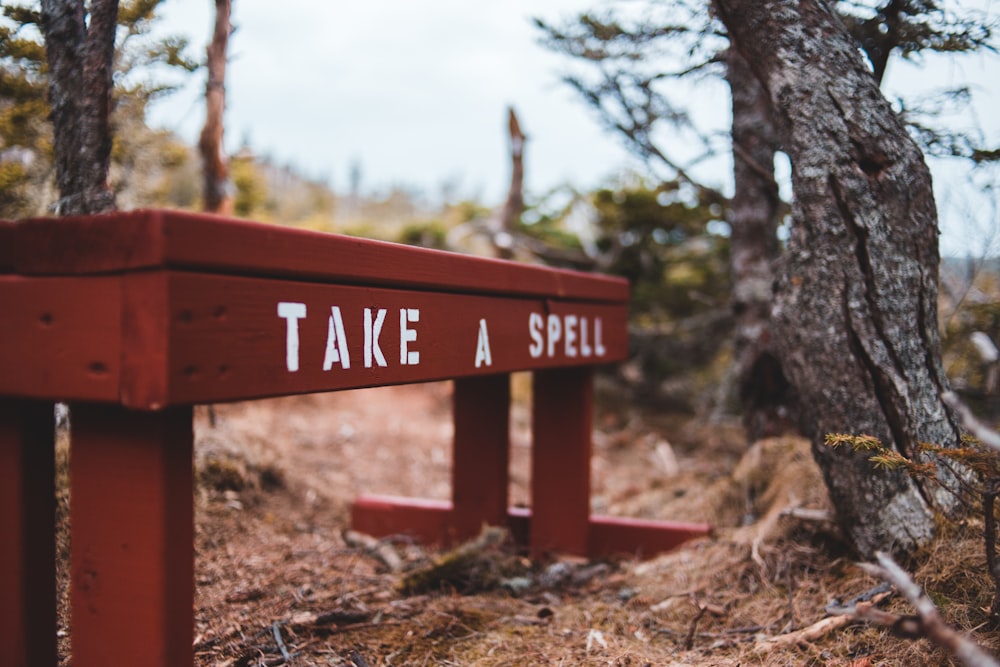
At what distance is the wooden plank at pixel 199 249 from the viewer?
4.06ft

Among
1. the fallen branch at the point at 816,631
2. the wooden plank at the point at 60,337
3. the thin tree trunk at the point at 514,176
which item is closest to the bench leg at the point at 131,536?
the wooden plank at the point at 60,337

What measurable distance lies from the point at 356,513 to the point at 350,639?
1385 mm

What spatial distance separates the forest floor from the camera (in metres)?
2.10

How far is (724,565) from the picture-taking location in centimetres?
285

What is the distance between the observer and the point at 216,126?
16.0 ft

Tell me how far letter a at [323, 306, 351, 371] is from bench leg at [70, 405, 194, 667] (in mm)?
312

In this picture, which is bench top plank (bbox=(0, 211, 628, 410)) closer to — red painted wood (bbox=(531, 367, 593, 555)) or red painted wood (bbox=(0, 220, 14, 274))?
red painted wood (bbox=(0, 220, 14, 274))

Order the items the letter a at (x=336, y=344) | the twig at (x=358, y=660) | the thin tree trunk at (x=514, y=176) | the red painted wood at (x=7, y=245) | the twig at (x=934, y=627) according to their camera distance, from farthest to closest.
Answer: the thin tree trunk at (x=514, y=176) < the twig at (x=358, y=660) < the letter a at (x=336, y=344) < the red painted wood at (x=7, y=245) < the twig at (x=934, y=627)

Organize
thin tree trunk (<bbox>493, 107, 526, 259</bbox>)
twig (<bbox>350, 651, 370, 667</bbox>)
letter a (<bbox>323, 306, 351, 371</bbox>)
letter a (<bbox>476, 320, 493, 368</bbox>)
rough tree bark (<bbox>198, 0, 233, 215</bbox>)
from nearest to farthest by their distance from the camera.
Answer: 1. letter a (<bbox>323, 306, 351, 371</bbox>)
2. twig (<bbox>350, 651, 370, 667</bbox>)
3. letter a (<bbox>476, 320, 493, 368</bbox>)
4. rough tree bark (<bbox>198, 0, 233, 215</bbox>)
5. thin tree trunk (<bbox>493, 107, 526, 259</bbox>)

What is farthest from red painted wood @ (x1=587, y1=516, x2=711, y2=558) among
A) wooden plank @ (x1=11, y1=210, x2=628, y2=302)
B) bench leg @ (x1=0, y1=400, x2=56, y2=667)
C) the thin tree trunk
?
the thin tree trunk

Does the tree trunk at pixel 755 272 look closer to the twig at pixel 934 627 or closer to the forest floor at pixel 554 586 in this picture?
the forest floor at pixel 554 586

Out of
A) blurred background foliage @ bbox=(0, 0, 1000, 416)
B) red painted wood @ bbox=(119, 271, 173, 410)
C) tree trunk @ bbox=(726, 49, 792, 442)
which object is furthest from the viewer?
tree trunk @ bbox=(726, 49, 792, 442)

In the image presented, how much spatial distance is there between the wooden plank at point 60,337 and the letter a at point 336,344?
445mm

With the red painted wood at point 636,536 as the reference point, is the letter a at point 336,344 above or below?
above
